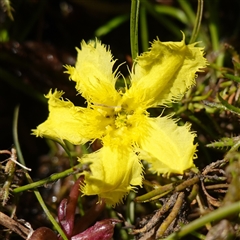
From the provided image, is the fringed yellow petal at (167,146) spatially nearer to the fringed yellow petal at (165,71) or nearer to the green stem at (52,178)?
the fringed yellow petal at (165,71)

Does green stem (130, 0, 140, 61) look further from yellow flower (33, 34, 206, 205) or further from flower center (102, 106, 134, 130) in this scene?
flower center (102, 106, 134, 130)

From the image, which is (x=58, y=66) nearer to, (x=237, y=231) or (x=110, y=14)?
(x=110, y=14)

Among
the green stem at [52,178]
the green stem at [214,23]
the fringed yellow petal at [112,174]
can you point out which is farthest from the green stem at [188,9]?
the green stem at [52,178]

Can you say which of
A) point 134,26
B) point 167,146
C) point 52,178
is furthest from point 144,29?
point 52,178

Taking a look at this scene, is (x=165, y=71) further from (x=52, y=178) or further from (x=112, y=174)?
(x=52, y=178)

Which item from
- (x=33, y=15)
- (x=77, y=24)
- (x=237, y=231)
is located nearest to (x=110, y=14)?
(x=77, y=24)

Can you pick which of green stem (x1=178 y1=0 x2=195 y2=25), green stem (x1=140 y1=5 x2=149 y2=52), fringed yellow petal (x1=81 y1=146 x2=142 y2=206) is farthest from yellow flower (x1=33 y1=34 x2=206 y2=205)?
green stem (x1=178 y1=0 x2=195 y2=25)
